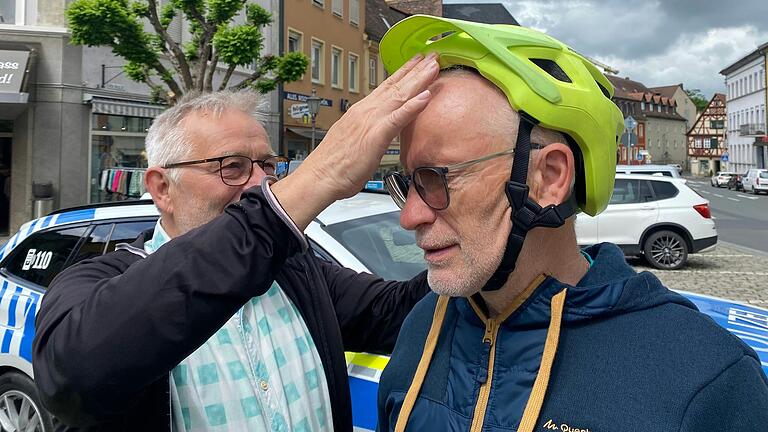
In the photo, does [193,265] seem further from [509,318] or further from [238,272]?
[509,318]

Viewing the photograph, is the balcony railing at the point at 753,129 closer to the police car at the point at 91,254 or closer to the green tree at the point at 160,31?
the green tree at the point at 160,31

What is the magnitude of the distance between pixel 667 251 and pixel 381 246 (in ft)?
30.0

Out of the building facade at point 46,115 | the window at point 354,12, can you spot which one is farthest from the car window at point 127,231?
the window at point 354,12

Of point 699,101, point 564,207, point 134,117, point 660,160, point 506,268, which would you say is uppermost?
point 699,101

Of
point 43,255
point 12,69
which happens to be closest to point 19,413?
point 43,255

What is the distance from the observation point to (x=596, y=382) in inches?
44.6

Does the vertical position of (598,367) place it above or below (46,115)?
below

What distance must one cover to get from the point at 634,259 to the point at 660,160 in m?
101

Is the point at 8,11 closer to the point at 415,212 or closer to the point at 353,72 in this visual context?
the point at 353,72

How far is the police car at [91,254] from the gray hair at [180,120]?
105 centimetres

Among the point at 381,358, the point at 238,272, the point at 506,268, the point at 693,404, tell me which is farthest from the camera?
the point at 381,358

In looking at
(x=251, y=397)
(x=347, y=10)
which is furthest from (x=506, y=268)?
(x=347, y=10)

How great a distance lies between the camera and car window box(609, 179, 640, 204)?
1116cm

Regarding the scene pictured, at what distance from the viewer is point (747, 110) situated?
73375 mm
